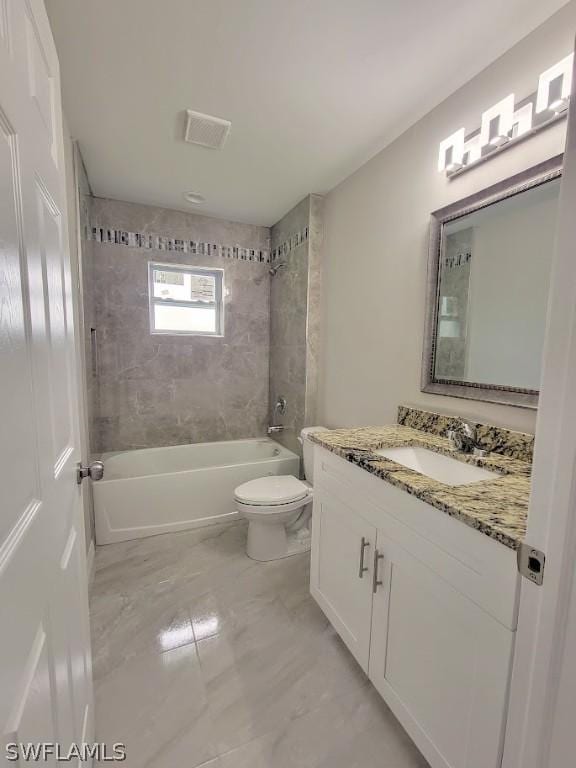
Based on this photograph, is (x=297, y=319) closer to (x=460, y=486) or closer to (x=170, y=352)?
(x=170, y=352)

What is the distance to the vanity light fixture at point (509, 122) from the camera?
3.53 ft

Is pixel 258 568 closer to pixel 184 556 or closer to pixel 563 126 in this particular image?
pixel 184 556

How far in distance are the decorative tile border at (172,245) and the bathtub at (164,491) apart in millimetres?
1748

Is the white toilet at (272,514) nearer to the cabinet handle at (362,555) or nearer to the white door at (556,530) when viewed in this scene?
the cabinet handle at (362,555)

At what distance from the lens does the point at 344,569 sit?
1.37 m

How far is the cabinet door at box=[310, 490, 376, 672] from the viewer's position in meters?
1.23

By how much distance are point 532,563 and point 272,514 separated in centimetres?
153

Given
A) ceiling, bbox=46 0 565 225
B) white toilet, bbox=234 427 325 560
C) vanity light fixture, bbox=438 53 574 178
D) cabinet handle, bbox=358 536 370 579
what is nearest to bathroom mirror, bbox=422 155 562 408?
vanity light fixture, bbox=438 53 574 178

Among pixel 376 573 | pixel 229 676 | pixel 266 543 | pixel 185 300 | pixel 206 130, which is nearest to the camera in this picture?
pixel 376 573

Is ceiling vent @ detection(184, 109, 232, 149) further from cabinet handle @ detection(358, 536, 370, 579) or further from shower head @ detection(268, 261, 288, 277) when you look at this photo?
cabinet handle @ detection(358, 536, 370, 579)

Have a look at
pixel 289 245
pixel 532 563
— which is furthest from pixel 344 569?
pixel 289 245

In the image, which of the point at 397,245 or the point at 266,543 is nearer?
the point at 397,245

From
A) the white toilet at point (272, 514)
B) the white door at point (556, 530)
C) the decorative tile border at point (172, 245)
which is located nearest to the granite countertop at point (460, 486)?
the white door at point (556, 530)

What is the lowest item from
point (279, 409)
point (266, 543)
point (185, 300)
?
point (266, 543)
